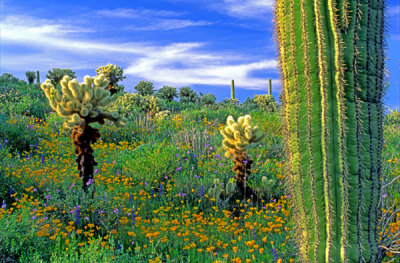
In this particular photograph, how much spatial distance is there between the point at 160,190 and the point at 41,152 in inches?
137

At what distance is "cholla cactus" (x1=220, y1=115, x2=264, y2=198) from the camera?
589 centimetres

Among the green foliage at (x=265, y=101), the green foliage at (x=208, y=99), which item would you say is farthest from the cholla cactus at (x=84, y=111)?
the green foliage at (x=208, y=99)

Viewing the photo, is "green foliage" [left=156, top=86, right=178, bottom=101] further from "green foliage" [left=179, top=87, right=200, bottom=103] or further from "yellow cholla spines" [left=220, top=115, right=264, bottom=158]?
"yellow cholla spines" [left=220, top=115, right=264, bottom=158]

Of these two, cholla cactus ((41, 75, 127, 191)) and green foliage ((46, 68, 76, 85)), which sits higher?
green foliage ((46, 68, 76, 85))

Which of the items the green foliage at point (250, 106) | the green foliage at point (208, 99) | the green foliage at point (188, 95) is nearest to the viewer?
the green foliage at point (250, 106)

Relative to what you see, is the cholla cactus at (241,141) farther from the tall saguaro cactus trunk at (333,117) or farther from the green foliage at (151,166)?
the tall saguaro cactus trunk at (333,117)

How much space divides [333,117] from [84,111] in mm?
3662

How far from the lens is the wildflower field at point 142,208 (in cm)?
404

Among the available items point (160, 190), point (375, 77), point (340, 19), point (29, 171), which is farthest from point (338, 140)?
point (29, 171)

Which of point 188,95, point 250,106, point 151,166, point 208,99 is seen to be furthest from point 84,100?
point 188,95

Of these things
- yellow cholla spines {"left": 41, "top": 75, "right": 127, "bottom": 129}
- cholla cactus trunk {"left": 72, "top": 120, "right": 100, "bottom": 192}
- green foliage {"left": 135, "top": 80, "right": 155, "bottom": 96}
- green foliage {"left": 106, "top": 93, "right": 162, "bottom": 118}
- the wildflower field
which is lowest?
the wildflower field

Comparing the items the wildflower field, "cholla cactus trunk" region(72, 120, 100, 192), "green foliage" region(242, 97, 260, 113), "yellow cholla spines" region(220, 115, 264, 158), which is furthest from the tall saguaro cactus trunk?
"green foliage" region(242, 97, 260, 113)

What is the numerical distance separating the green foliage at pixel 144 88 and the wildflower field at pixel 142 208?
34.8 feet

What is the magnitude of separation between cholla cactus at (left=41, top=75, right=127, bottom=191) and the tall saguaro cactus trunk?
3.21 metres
